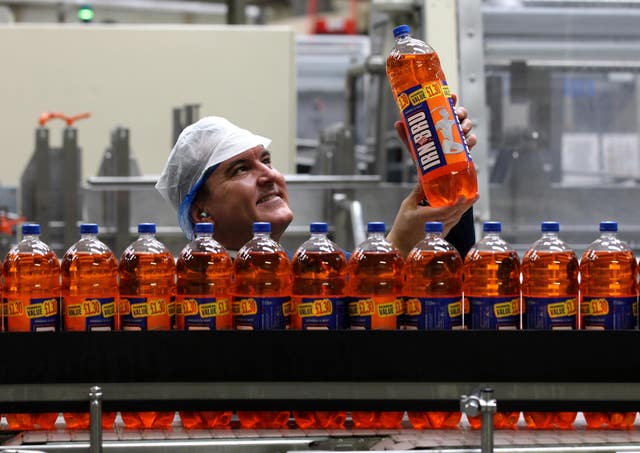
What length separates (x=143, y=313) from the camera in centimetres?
227

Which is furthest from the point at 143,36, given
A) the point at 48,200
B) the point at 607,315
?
the point at 607,315

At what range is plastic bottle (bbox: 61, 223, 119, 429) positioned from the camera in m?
2.25

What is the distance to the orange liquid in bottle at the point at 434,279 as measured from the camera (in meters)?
2.38

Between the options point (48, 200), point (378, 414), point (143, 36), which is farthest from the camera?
point (143, 36)

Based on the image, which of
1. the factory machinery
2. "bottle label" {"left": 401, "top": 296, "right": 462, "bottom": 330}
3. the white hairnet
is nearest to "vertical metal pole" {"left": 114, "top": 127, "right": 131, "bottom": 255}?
the factory machinery

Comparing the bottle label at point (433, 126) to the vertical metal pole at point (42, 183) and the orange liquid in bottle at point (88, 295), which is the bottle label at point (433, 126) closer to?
the orange liquid in bottle at point (88, 295)

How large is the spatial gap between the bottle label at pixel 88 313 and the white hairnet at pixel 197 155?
101 cm

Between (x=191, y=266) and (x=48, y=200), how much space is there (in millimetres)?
3547

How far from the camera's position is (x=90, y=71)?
6590 mm

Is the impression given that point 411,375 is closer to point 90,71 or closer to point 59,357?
point 59,357

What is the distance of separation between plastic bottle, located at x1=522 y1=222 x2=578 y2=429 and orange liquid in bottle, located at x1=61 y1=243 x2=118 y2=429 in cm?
95

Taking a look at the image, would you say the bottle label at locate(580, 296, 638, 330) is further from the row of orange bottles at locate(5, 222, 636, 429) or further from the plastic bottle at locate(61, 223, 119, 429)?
the plastic bottle at locate(61, 223, 119, 429)

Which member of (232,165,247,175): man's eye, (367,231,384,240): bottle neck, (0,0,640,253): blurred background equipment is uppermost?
(0,0,640,253): blurred background equipment

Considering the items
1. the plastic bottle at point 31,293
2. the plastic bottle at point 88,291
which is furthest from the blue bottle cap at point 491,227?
the plastic bottle at point 31,293
